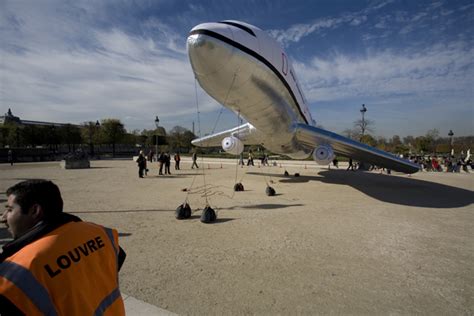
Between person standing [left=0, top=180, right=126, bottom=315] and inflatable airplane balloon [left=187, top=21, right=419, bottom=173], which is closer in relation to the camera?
person standing [left=0, top=180, right=126, bottom=315]

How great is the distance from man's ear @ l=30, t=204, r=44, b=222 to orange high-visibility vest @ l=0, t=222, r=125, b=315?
0.23 m

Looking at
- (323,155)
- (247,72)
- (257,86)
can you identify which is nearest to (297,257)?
(247,72)

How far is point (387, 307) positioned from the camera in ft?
11.1

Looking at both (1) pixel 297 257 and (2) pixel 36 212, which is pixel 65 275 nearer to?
(2) pixel 36 212

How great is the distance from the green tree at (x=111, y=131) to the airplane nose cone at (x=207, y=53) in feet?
198

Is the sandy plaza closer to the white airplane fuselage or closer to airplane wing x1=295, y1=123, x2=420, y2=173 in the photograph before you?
airplane wing x1=295, y1=123, x2=420, y2=173

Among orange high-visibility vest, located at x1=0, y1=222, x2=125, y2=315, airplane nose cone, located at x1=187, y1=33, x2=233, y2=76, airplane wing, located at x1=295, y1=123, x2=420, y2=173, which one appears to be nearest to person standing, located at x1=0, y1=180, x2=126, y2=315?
orange high-visibility vest, located at x1=0, y1=222, x2=125, y2=315

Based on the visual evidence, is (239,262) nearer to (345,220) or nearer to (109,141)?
(345,220)

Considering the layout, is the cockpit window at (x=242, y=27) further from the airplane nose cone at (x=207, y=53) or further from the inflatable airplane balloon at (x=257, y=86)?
the airplane nose cone at (x=207, y=53)

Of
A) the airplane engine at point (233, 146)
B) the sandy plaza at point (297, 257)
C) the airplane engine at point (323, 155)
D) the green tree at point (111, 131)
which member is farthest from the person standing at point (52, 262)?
the green tree at point (111, 131)

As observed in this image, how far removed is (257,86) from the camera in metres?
9.57

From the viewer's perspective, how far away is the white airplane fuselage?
732cm

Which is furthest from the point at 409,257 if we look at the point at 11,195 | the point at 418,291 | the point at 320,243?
the point at 11,195

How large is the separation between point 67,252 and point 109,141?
67.9 metres
